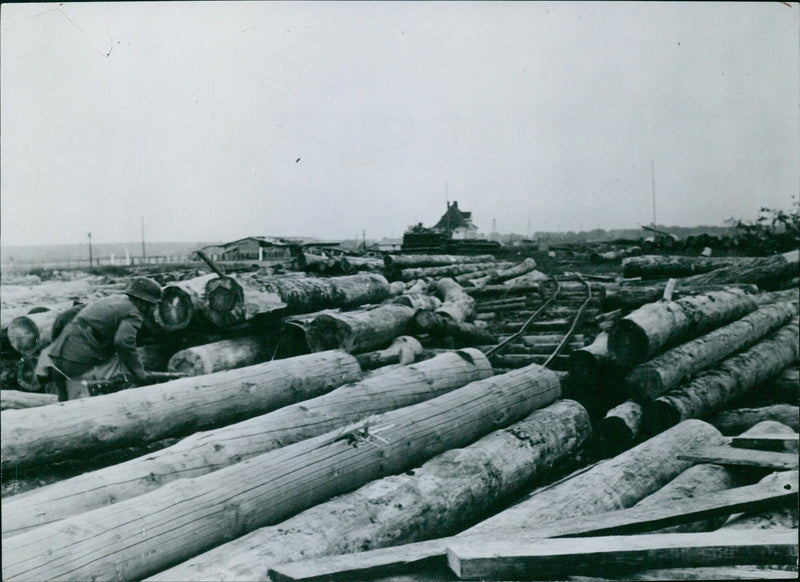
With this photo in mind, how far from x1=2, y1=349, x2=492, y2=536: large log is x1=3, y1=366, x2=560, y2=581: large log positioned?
20.2 inches

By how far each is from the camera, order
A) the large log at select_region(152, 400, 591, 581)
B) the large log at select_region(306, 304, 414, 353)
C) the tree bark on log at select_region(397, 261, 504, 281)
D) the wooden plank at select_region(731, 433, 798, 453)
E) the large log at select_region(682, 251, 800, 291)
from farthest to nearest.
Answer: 1. the tree bark on log at select_region(397, 261, 504, 281)
2. the large log at select_region(682, 251, 800, 291)
3. the large log at select_region(306, 304, 414, 353)
4. the wooden plank at select_region(731, 433, 798, 453)
5. the large log at select_region(152, 400, 591, 581)

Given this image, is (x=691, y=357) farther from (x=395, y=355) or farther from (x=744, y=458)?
(x=395, y=355)

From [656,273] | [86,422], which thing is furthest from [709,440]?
[656,273]

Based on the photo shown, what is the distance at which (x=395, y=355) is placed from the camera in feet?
25.7

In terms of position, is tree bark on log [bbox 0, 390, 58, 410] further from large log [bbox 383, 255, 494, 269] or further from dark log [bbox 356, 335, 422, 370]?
large log [bbox 383, 255, 494, 269]

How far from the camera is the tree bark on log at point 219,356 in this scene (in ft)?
22.5

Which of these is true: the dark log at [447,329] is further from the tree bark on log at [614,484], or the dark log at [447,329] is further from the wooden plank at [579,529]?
the wooden plank at [579,529]

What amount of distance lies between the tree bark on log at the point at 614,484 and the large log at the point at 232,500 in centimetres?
93

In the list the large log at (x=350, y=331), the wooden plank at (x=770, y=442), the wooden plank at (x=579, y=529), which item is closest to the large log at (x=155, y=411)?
the large log at (x=350, y=331)

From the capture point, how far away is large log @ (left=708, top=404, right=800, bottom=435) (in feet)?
19.0

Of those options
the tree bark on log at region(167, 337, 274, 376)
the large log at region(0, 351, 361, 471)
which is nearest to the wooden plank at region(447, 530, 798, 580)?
the large log at region(0, 351, 361, 471)

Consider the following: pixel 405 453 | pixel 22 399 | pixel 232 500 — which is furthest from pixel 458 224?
pixel 232 500

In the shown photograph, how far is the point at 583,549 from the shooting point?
8.98 feet

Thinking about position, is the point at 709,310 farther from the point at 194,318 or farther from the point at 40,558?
the point at 40,558
